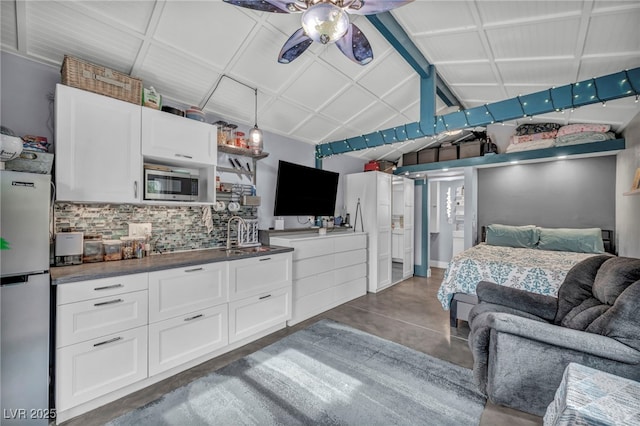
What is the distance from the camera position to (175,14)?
79.7 inches

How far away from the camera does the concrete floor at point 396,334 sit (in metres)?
1.78

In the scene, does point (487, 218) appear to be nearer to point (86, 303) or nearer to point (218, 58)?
point (218, 58)

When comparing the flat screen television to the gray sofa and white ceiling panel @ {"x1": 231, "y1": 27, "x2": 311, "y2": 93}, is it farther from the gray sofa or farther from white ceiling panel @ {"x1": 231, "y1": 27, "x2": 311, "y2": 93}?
the gray sofa

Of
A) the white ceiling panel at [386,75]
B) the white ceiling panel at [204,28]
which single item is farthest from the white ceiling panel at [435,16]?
the white ceiling panel at [204,28]

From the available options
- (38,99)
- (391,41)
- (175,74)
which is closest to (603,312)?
(391,41)

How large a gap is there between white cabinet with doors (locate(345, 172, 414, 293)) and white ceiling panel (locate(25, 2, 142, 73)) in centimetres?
350

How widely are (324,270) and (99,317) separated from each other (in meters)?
2.42

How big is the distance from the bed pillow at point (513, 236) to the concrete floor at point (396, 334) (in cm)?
130

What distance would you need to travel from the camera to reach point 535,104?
8.75 feet

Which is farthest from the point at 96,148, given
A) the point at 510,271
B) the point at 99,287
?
the point at 510,271

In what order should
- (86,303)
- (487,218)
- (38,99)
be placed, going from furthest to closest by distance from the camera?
(487,218) → (38,99) → (86,303)

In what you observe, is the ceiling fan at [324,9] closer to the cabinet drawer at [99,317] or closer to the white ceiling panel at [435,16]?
the white ceiling panel at [435,16]

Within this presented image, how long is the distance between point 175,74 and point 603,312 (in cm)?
372

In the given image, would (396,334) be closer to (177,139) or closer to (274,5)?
(177,139)
